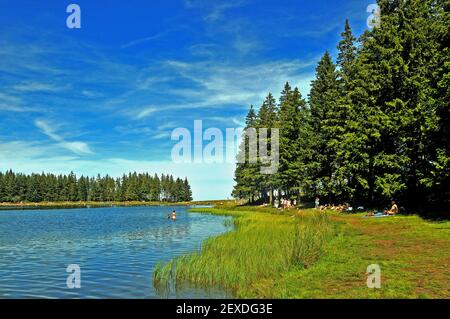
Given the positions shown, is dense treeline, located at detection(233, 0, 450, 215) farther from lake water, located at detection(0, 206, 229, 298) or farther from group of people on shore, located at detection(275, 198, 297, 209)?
lake water, located at detection(0, 206, 229, 298)

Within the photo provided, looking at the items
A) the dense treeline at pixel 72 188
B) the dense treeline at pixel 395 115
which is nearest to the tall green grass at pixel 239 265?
the dense treeline at pixel 395 115

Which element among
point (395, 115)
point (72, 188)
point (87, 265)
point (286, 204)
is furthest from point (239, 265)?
point (72, 188)

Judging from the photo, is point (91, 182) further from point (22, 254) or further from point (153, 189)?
point (22, 254)

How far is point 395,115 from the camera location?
33594 millimetres

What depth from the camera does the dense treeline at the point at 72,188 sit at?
550ft

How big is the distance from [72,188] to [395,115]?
16959cm

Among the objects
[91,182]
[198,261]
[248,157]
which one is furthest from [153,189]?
[198,261]

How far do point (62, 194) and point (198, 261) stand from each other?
17689cm

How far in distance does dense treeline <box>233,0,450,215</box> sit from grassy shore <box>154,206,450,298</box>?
957 centimetres

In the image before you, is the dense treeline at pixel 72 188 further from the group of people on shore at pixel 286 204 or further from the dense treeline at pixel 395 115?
the dense treeline at pixel 395 115

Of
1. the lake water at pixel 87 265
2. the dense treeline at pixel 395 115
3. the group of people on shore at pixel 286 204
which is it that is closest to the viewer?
the lake water at pixel 87 265

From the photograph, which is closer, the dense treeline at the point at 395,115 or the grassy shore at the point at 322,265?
the grassy shore at the point at 322,265

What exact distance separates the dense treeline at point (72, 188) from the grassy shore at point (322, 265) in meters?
→ 170

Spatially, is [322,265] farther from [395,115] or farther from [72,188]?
[72,188]
